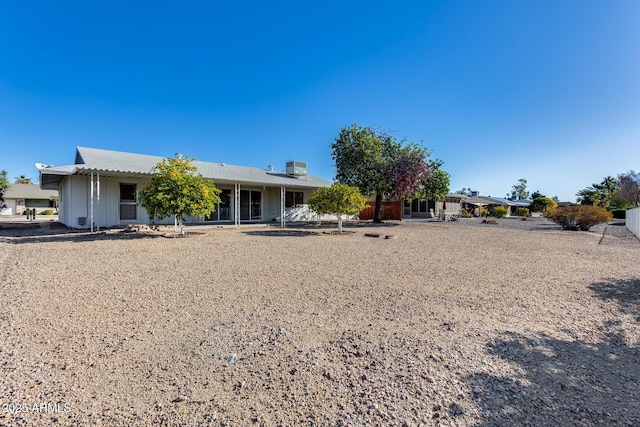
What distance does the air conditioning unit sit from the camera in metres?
21.8

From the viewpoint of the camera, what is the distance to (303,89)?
1788cm

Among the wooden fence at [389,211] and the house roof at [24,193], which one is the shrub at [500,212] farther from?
the house roof at [24,193]

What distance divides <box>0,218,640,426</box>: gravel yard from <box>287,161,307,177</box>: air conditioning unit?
15.7m

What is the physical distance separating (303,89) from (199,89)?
21.4ft

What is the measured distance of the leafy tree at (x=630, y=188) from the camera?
41406 millimetres

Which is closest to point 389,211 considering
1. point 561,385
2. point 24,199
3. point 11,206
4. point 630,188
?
point 561,385

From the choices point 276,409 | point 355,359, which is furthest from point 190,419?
point 355,359

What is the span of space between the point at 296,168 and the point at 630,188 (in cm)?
4883

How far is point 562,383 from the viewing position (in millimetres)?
2586

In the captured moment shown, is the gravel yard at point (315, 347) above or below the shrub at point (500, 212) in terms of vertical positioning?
below

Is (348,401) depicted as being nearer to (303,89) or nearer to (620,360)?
(620,360)

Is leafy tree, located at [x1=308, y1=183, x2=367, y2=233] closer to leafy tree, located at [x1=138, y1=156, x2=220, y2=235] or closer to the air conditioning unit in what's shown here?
leafy tree, located at [x1=138, y1=156, x2=220, y2=235]

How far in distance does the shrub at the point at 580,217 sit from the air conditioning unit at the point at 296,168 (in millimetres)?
15666

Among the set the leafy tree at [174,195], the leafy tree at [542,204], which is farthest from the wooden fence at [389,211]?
the leafy tree at [542,204]
